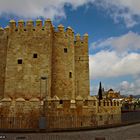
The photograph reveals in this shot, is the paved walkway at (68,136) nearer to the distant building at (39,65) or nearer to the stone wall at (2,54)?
the distant building at (39,65)

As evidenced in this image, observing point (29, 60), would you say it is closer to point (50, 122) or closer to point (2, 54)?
point (2, 54)

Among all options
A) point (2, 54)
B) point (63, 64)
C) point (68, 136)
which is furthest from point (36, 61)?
point (68, 136)

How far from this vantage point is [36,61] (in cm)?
2352

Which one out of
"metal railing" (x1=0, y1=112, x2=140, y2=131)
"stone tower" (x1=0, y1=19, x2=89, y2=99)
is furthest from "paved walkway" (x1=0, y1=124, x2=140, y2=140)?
"stone tower" (x1=0, y1=19, x2=89, y2=99)

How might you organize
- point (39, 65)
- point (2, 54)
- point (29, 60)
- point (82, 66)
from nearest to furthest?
point (39, 65) < point (29, 60) < point (2, 54) < point (82, 66)

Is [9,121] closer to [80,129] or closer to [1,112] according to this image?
[1,112]

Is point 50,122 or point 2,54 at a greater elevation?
point 2,54

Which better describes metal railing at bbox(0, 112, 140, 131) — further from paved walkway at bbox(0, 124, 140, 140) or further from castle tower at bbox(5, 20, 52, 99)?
castle tower at bbox(5, 20, 52, 99)

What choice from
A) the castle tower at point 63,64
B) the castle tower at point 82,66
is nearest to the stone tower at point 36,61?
the castle tower at point 63,64

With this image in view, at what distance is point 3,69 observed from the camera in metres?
25.3

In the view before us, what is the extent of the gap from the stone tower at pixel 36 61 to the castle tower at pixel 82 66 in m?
1.43

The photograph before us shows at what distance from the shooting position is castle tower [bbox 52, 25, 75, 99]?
2455 cm

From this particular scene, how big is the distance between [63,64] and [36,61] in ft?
10.6

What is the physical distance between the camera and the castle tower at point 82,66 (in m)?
27.5
